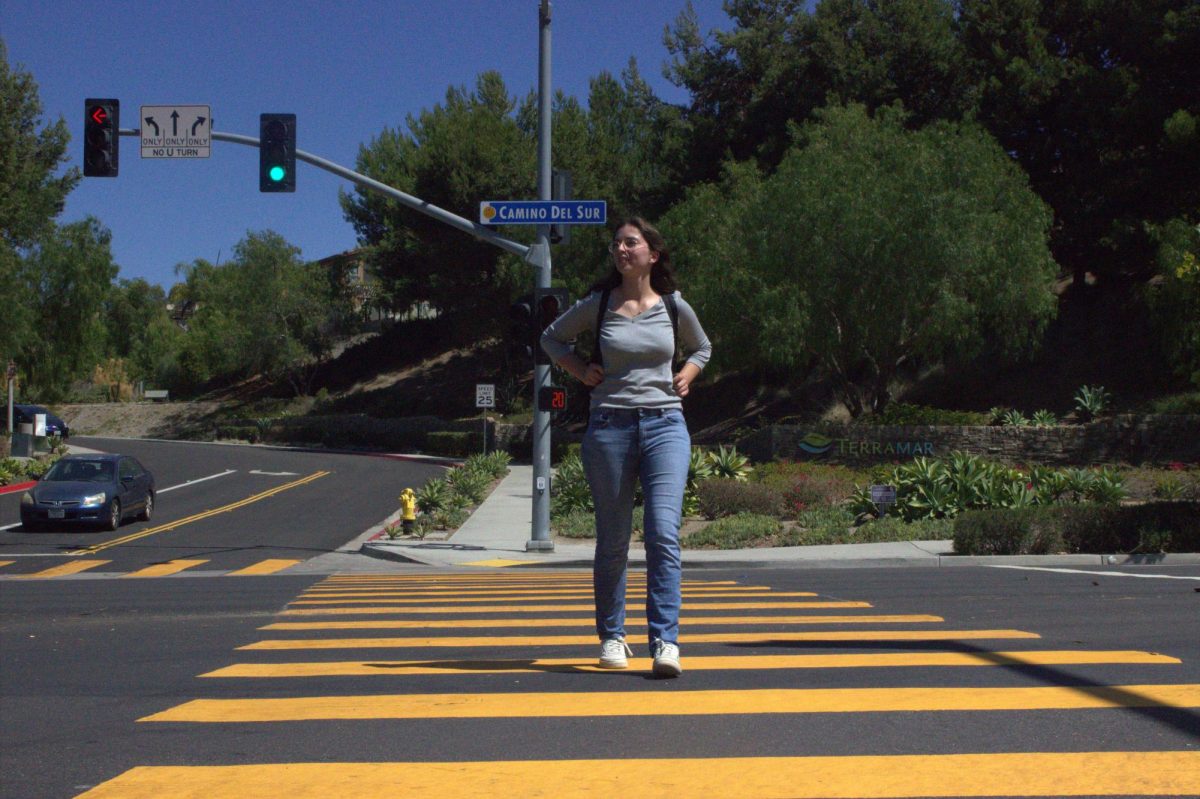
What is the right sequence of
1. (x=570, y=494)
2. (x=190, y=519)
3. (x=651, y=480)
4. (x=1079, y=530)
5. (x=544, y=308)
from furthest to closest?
(x=190, y=519) < (x=570, y=494) < (x=544, y=308) < (x=1079, y=530) < (x=651, y=480)

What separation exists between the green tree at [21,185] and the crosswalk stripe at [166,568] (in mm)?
26830

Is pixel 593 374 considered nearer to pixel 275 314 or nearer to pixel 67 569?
pixel 67 569

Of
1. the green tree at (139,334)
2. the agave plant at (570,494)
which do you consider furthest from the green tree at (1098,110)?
the green tree at (139,334)

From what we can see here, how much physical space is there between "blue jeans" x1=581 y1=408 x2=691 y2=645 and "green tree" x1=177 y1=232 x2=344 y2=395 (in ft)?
247

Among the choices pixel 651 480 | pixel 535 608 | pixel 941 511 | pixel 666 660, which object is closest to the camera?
pixel 666 660

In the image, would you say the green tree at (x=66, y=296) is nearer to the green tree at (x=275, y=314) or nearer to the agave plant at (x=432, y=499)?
the green tree at (x=275, y=314)

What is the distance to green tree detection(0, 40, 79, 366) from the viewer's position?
42.2 m

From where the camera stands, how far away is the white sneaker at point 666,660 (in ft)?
18.0

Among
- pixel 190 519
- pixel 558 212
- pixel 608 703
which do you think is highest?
pixel 558 212

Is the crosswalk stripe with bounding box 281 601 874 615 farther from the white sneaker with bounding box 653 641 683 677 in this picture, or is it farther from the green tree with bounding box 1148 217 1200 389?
the green tree with bounding box 1148 217 1200 389

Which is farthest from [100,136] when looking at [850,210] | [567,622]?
[850,210]

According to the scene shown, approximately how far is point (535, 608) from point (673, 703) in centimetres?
416

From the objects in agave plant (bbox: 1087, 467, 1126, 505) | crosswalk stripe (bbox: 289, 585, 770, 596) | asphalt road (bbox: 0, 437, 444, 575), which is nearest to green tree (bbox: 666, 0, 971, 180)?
asphalt road (bbox: 0, 437, 444, 575)

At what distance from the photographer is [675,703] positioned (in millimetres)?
5016
